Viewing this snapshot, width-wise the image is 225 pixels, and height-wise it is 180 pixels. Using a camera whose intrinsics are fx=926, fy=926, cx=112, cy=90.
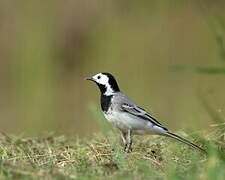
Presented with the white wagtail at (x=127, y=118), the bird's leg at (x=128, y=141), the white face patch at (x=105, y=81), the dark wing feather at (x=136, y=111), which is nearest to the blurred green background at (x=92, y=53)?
the white face patch at (x=105, y=81)

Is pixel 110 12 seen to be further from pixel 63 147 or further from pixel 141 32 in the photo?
pixel 63 147

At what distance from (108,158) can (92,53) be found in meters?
9.19

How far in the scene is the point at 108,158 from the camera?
20.6ft

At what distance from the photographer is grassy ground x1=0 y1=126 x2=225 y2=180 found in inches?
203

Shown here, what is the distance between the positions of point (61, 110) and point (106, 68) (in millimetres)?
1494

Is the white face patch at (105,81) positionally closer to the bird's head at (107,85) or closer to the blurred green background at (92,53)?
the bird's head at (107,85)

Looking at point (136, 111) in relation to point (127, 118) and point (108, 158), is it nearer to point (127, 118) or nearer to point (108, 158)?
point (127, 118)

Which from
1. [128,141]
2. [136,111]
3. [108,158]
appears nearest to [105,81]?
[136,111]

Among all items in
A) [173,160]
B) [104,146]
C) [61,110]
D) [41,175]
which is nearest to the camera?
[41,175]

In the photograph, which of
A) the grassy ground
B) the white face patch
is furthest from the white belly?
the white face patch

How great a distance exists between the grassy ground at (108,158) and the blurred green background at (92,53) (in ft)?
16.5

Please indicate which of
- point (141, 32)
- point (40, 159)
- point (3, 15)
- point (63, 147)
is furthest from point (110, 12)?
point (40, 159)

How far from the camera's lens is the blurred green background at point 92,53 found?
13.5m

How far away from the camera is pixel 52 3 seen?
15820 mm
